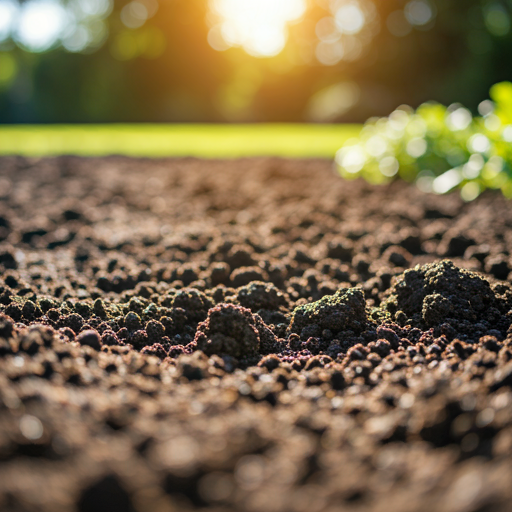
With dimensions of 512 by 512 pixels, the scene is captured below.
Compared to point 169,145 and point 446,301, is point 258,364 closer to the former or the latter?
point 446,301

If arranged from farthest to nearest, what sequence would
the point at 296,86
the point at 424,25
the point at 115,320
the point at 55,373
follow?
the point at 296,86, the point at 424,25, the point at 115,320, the point at 55,373

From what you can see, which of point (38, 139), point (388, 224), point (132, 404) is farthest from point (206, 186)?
point (38, 139)

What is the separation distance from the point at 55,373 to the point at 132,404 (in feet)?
1.06

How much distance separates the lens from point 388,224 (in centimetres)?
448

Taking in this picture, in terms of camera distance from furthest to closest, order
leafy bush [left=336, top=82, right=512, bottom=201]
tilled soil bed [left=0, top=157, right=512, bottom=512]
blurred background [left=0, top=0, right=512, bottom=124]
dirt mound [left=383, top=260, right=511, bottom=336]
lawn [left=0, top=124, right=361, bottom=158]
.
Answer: blurred background [left=0, top=0, right=512, bottom=124], lawn [left=0, top=124, right=361, bottom=158], leafy bush [left=336, top=82, right=512, bottom=201], dirt mound [left=383, top=260, right=511, bottom=336], tilled soil bed [left=0, top=157, right=512, bottom=512]

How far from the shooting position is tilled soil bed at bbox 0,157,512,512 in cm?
114

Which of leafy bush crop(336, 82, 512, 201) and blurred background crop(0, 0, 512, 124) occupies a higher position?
blurred background crop(0, 0, 512, 124)

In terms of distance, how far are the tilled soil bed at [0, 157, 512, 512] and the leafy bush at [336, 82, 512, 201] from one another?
357mm

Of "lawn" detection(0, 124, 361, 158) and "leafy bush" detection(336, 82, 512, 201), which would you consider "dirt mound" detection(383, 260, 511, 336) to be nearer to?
"leafy bush" detection(336, 82, 512, 201)

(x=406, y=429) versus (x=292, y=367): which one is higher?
Result: (x=292, y=367)

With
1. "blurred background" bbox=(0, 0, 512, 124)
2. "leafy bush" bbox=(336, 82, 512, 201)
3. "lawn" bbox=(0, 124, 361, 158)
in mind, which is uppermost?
"blurred background" bbox=(0, 0, 512, 124)

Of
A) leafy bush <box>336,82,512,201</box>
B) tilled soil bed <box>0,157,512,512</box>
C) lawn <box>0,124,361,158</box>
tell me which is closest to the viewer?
tilled soil bed <box>0,157,512,512</box>

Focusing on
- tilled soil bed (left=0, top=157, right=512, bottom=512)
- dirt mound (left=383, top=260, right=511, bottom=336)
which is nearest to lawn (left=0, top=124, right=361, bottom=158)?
tilled soil bed (left=0, top=157, right=512, bottom=512)

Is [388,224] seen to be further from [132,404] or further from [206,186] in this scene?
[132,404]
